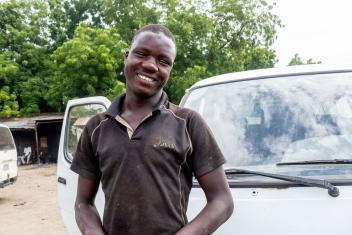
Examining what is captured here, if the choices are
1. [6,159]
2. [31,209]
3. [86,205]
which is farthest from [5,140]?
[86,205]

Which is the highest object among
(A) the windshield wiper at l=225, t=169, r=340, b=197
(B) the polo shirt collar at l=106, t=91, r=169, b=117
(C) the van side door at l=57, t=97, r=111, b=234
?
A: (B) the polo shirt collar at l=106, t=91, r=169, b=117

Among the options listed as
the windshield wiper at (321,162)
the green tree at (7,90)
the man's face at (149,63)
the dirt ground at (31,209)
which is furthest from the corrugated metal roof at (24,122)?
the man's face at (149,63)

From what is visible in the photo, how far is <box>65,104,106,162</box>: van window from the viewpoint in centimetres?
331

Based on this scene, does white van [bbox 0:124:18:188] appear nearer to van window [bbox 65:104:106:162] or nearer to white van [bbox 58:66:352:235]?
van window [bbox 65:104:106:162]

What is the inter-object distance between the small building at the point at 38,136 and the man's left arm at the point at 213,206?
21.9m

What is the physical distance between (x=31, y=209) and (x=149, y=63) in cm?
916

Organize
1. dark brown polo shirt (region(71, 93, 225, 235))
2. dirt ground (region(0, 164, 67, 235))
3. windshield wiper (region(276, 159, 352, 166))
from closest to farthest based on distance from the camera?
dark brown polo shirt (region(71, 93, 225, 235)) < windshield wiper (region(276, 159, 352, 166)) < dirt ground (region(0, 164, 67, 235))

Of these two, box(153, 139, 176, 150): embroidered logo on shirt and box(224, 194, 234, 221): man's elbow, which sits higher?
box(153, 139, 176, 150): embroidered logo on shirt

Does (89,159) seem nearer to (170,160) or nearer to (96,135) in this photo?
(96,135)

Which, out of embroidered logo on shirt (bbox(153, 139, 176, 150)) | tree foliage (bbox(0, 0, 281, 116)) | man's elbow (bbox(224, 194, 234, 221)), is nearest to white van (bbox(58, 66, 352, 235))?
man's elbow (bbox(224, 194, 234, 221))

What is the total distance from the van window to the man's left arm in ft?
5.86

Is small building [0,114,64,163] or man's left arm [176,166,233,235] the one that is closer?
man's left arm [176,166,233,235]

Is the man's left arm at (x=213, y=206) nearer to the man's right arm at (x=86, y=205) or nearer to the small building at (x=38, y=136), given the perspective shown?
the man's right arm at (x=86, y=205)

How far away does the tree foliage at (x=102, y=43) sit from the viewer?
20.4 meters
